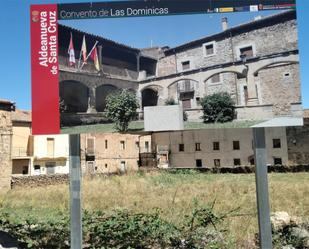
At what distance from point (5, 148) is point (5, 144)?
237 mm

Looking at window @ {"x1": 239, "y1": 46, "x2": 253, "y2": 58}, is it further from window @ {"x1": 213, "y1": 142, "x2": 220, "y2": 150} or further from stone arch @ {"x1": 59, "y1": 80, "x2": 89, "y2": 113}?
stone arch @ {"x1": 59, "y1": 80, "x2": 89, "y2": 113}

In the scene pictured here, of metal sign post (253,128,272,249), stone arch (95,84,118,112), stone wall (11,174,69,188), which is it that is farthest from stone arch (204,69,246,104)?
stone wall (11,174,69,188)

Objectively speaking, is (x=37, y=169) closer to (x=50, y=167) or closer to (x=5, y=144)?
(x=50, y=167)

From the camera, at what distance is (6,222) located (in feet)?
19.4

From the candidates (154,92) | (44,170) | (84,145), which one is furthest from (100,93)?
(44,170)

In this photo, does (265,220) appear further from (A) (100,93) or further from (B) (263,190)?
(A) (100,93)

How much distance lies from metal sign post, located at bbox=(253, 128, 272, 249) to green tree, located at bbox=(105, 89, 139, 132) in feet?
4.67

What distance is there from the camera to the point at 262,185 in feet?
12.8

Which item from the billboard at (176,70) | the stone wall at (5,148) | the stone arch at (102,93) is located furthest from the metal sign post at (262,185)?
the stone wall at (5,148)

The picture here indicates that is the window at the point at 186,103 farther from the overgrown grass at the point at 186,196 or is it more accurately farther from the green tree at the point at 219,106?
the overgrown grass at the point at 186,196

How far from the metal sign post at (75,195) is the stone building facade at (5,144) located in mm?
17762

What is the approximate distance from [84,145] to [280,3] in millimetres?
20760

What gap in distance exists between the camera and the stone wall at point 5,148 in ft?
66.7

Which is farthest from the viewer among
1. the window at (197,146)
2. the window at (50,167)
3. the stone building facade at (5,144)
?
the window at (50,167)
